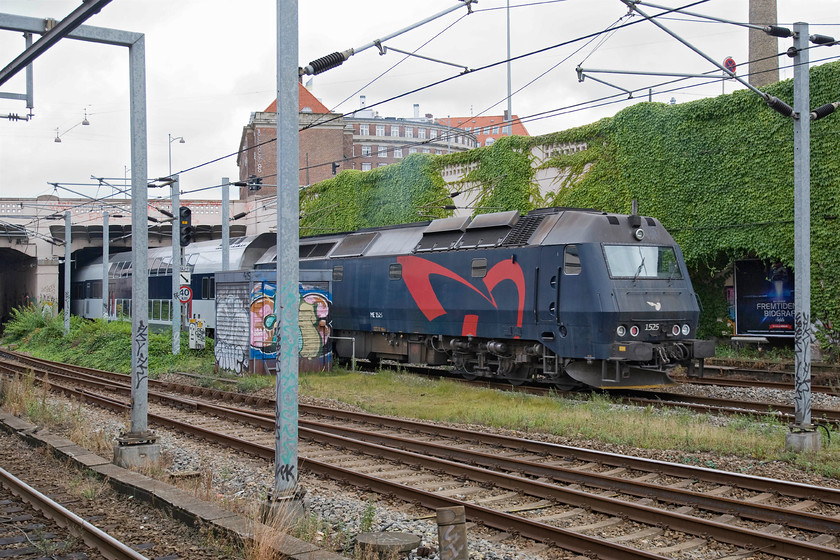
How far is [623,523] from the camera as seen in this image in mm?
7699

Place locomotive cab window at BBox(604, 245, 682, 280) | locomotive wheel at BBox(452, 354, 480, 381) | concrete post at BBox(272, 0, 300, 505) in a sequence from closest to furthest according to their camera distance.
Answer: concrete post at BBox(272, 0, 300, 505) < locomotive cab window at BBox(604, 245, 682, 280) < locomotive wheel at BBox(452, 354, 480, 381)

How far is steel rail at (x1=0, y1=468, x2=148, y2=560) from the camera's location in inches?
266

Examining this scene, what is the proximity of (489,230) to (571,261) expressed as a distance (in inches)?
113

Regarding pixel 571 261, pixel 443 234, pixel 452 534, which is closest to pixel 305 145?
pixel 443 234

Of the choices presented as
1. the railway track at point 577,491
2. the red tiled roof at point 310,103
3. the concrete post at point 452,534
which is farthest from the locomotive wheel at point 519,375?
the red tiled roof at point 310,103

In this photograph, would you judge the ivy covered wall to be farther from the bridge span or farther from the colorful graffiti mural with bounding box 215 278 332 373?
the bridge span

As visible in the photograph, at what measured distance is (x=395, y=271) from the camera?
20328mm

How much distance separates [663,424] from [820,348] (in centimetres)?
1149

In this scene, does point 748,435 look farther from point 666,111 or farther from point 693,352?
point 666,111

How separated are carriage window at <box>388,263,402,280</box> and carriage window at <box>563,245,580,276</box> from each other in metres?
5.84

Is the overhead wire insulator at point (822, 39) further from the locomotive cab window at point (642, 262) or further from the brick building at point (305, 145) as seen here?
the brick building at point (305, 145)

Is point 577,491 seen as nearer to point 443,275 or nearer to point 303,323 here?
point 443,275

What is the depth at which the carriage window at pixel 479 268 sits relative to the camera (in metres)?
17.4

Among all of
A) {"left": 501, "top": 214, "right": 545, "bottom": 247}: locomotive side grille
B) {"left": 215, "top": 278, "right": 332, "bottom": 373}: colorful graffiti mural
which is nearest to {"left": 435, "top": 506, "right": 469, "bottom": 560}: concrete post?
{"left": 501, "top": 214, "right": 545, "bottom": 247}: locomotive side grille
